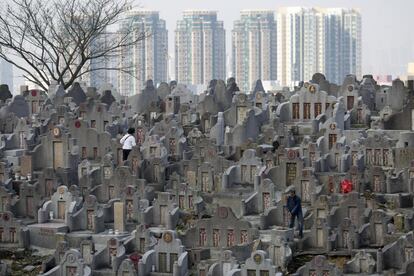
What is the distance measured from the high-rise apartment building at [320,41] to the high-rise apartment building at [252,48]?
1.81 meters

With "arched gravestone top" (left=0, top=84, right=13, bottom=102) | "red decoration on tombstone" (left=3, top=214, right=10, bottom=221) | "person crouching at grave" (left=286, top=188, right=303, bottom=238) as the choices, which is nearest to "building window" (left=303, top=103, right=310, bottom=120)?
"person crouching at grave" (left=286, top=188, right=303, bottom=238)

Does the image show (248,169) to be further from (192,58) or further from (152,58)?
(192,58)

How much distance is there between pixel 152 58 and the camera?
9906 centimetres

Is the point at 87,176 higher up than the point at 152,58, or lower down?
lower down

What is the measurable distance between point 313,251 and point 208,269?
8.25 feet

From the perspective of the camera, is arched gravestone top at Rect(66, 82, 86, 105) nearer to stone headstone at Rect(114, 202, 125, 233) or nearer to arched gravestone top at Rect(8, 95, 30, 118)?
arched gravestone top at Rect(8, 95, 30, 118)

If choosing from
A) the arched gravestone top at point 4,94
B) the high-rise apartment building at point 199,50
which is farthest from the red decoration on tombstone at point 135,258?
the high-rise apartment building at point 199,50

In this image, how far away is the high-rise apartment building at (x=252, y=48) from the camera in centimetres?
11069

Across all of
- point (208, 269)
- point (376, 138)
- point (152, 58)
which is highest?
point (152, 58)

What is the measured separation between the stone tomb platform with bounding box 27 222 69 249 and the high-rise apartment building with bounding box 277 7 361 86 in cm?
9176

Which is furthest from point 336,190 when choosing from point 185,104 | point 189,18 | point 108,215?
point 189,18

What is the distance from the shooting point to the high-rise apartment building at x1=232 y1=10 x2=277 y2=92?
11069 centimetres

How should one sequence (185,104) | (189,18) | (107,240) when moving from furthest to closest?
1. (189,18)
2. (185,104)
3. (107,240)

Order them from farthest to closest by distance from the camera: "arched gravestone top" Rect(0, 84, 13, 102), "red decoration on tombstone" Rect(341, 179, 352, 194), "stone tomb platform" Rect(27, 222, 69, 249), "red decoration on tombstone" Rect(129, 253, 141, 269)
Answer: "arched gravestone top" Rect(0, 84, 13, 102) → "red decoration on tombstone" Rect(341, 179, 352, 194) → "stone tomb platform" Rect(27, 222, 69, 249) → "red decoration on tombstone" Rect(129, 253, 141, 269)
